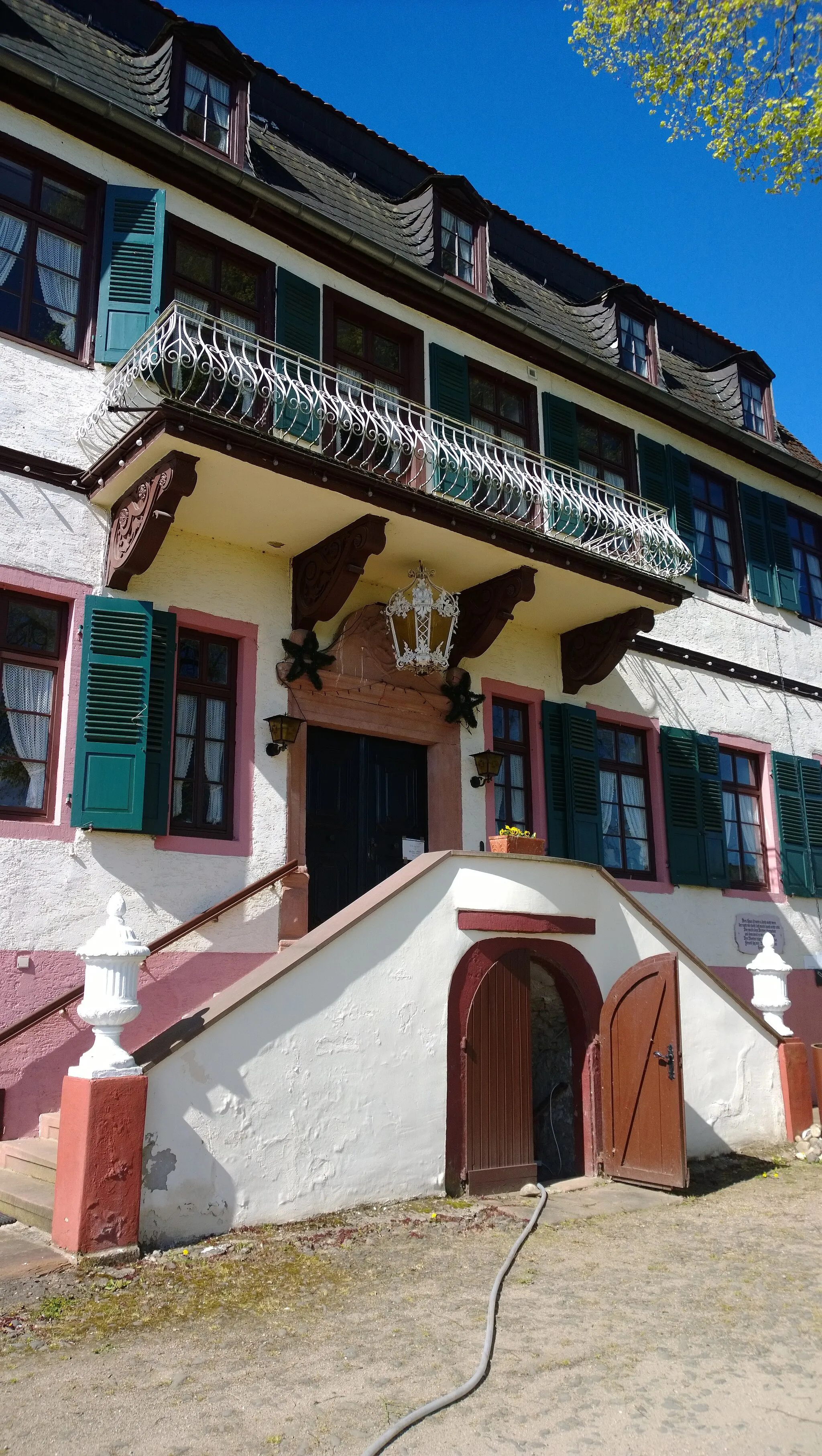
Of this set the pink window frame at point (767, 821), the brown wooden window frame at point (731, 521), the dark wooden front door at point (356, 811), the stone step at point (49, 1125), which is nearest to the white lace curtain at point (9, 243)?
the dark wooden front door at point (356, 811)

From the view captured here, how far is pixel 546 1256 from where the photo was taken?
5.86 meters

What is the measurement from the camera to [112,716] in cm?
792

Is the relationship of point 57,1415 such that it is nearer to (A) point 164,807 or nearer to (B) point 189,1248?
(B) point 189,1248

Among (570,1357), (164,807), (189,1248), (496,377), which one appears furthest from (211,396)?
(570,1357)

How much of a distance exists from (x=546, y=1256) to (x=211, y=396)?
625cm

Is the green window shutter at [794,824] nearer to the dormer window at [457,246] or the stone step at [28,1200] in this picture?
the dormer window at [457,246]

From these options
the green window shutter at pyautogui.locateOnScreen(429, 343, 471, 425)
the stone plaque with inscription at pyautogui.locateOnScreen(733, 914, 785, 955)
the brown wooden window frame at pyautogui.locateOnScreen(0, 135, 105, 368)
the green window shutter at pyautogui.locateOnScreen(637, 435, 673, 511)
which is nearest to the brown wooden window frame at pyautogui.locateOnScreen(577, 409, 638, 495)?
the green window shutter at pyautogui.locateOnScreen(637, 435, 673, 511)

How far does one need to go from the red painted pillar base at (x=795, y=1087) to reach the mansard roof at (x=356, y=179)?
7.16m

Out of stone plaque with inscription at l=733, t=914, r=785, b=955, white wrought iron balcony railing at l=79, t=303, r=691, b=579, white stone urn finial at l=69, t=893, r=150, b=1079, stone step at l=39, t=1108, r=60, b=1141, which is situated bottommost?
stone step at l=39, t=1108, r=60, b=1141

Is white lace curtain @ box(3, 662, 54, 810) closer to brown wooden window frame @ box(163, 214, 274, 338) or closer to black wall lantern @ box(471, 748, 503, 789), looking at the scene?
brown wooden window frame @ box(163, 214, 274, 338)

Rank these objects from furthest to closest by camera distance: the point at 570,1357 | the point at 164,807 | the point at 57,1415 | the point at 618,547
Result: 1. the point at 618,547
2. the point at 164,807
3. the point at 570,1357
4. the point at 57,1415

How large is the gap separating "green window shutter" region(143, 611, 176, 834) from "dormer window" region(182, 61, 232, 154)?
4.32 m

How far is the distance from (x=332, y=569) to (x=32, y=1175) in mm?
4734

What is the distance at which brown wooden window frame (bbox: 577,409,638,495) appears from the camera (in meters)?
12.5
